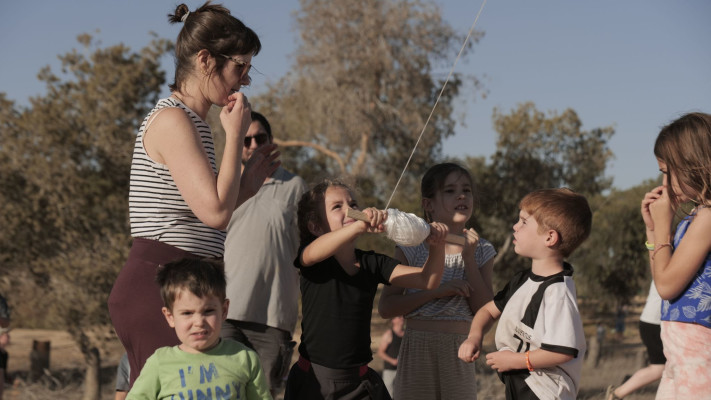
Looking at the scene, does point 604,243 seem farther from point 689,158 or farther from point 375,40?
point 689,158

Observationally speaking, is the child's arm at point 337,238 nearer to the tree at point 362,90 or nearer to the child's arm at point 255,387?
the child's arm at point 255,387

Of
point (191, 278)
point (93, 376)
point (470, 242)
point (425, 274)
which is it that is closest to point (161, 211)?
point (191, 278)

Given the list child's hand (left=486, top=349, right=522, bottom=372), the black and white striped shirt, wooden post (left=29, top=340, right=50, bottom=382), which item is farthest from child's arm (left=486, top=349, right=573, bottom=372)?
wooden post (left=29, top=340, right=50, bottom=382)

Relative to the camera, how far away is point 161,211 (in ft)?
8.32

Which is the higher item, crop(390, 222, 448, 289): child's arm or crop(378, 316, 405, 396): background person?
crop(390, 222, 448, 289): child's arm

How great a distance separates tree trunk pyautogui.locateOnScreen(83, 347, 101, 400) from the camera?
1017cm

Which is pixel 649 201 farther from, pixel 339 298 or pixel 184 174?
pixel 184 174

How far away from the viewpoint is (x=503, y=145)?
20672 mm

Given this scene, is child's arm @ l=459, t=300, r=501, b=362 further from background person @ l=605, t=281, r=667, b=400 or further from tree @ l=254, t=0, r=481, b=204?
tree @ l=254, t=0, r=481, b=204

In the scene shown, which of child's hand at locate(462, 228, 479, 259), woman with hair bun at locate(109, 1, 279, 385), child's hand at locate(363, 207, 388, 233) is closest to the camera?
woman with hair bun at locate(109, 1, 279, 385)

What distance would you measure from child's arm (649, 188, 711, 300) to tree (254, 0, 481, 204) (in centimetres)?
1921

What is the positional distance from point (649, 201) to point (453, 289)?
1.03 metres

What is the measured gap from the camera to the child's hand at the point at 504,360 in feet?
9.94

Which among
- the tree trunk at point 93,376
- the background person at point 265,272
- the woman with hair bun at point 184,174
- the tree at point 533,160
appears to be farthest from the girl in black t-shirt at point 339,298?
the tree at point 533,160
